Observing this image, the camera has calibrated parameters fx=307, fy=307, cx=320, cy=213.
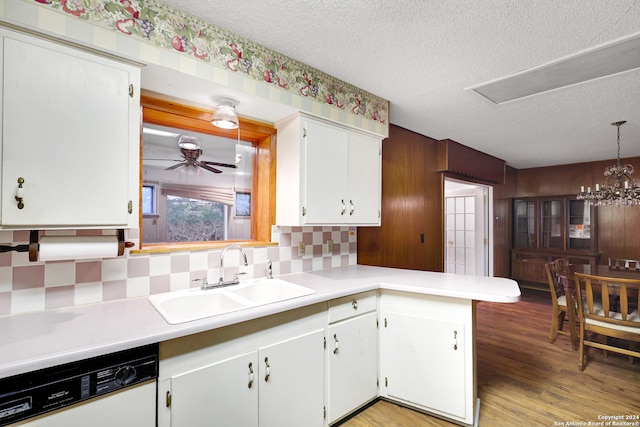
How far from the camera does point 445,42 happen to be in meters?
1.73

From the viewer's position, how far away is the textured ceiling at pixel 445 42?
4.80 ft

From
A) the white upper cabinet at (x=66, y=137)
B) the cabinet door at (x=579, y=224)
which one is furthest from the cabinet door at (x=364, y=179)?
the cabinet door at (x=579, y=224)

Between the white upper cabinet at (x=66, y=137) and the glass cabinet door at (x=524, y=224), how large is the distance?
6.38 m

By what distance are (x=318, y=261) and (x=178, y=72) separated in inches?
64.3

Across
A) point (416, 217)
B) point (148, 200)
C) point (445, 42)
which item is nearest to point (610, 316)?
point (416, 217)

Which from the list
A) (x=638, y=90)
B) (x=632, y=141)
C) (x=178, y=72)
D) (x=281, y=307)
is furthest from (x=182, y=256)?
(x=632, y=141)

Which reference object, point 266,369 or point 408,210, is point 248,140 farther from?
point 408,210

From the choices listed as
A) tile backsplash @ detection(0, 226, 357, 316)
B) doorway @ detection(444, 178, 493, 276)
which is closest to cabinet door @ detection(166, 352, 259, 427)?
tile backsplash @ detection(0, 226, 357, 316)

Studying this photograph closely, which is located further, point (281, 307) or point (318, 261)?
point (318, 261)

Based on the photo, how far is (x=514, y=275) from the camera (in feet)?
18.9

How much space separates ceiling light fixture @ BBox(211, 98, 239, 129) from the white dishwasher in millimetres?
1237

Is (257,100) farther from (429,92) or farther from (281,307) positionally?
(429,92)

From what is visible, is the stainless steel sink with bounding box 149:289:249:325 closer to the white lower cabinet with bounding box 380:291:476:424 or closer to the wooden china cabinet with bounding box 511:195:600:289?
the white lower cabinet with bounding box 380:291:476:424

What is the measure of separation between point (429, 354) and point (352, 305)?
57 centimetres
